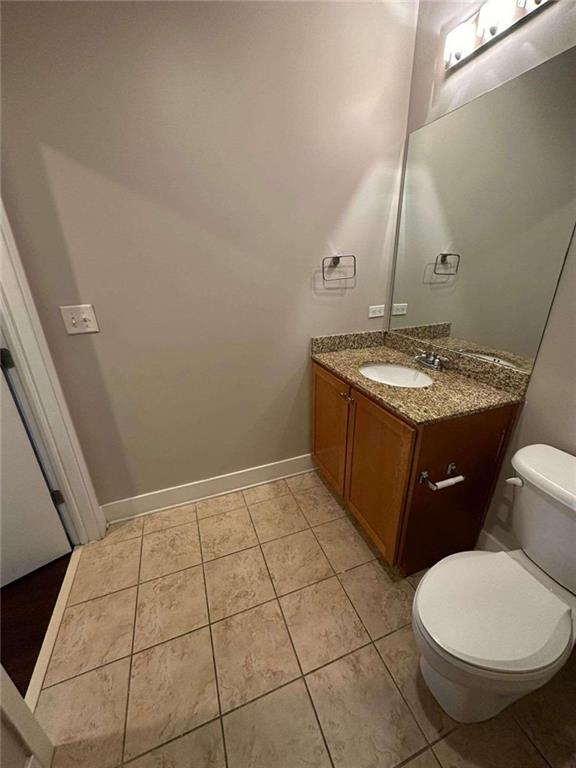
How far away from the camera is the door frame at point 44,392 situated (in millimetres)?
1077

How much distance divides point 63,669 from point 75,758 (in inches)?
10.9

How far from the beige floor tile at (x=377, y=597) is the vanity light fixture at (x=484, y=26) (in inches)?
83.7

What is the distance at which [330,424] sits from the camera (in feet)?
5.31

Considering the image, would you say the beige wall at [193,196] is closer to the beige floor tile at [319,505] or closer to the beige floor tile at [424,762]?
the beige floor tile at [319,505]

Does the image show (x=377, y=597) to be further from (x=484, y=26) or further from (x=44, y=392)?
(x=484, y=26)

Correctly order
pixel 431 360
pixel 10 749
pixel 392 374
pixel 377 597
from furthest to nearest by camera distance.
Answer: pixel 392 374
pixel 431 360
pixel 377 597
pixel 10 749

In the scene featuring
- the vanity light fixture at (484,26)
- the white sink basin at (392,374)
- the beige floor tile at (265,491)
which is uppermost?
the vanity light fixture at (484,26)

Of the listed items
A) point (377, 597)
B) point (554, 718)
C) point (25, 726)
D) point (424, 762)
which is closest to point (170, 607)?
point (25, 726)

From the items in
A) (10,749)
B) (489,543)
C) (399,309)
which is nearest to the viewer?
(10,749)

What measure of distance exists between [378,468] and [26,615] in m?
1.60

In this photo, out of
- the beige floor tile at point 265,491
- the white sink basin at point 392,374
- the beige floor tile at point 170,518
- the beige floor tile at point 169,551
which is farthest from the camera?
the beige floor tile at point 265,491

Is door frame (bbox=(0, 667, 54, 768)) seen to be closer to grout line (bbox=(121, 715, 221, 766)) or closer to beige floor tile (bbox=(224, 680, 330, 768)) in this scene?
grout line (bbox=(121, 715, 221, 766))

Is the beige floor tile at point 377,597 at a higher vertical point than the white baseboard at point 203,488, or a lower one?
lower

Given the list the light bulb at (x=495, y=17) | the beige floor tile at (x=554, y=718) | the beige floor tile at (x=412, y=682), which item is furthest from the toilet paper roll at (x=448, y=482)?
the light bulb at (x=495, y=17)
